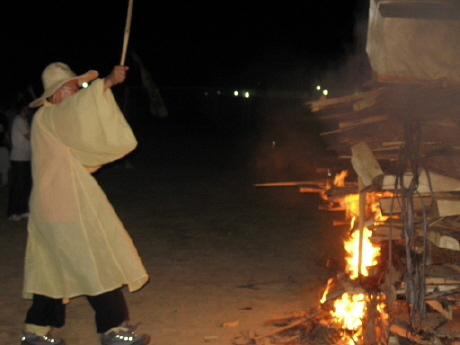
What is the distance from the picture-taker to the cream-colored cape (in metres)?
3.67

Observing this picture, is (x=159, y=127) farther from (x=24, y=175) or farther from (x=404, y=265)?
(x=404, y=265)


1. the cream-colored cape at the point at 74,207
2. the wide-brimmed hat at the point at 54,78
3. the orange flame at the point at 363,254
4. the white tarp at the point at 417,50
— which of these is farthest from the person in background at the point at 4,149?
the white tarp at the point at 417,50

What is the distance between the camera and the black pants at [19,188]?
809cm

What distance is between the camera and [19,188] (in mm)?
8125

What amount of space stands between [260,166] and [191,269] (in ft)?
29.7

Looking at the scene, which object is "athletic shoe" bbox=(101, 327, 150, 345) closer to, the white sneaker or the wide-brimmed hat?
the wide-brimmed hat

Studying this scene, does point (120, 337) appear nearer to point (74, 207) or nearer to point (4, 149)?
point (74, 207)

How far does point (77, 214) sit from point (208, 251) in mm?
3068

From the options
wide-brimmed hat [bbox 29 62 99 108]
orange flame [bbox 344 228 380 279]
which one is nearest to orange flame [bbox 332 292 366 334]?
orange flame [bbox 344 228 380 279]

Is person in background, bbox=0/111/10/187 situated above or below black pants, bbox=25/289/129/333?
above

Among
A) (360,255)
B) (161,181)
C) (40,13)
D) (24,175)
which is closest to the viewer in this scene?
(360,255)

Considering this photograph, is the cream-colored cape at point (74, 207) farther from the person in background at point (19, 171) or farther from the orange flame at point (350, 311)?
the person in background at point (19, 171)

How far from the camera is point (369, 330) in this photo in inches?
155

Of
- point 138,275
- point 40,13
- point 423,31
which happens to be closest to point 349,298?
point 138,275
